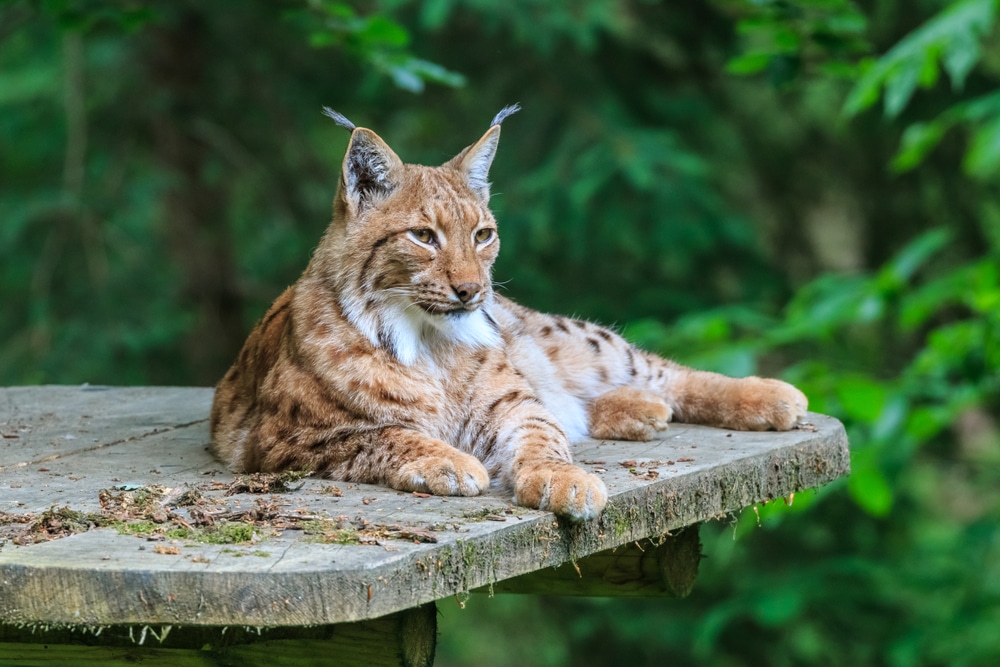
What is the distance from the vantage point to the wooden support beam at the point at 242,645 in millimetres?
2641

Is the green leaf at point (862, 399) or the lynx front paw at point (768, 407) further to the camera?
the green leaf at point (862, 399)

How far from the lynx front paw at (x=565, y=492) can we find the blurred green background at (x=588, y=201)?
3.78m

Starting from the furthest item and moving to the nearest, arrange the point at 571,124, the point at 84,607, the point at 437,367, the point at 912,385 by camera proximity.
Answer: the point at 571,124 → the point at 912,385 → the point at 437,367 → the point at 84,607

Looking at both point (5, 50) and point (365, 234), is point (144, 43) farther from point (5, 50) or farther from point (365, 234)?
point (365, 234)

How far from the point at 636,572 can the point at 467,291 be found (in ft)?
3.77

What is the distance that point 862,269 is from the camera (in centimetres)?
855

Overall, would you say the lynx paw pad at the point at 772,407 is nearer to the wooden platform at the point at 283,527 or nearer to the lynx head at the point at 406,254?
the wooden platform at the point at 283,527

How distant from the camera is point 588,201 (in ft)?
25.4

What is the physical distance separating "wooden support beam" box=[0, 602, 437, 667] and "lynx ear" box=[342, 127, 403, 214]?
136 centimetres

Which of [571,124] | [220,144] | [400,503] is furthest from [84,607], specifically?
[220,144]

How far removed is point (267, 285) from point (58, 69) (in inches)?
80.8

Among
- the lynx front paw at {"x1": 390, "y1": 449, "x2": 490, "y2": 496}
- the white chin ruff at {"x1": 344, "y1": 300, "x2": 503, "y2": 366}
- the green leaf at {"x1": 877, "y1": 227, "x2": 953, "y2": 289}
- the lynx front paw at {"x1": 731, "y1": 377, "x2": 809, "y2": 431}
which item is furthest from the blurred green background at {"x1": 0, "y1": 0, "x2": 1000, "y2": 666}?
the lynx front paw at {"x1": 390, "y1": 449, "x2": 490, "y2": 496}

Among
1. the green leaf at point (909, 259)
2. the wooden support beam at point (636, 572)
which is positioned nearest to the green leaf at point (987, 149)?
the green leaf at point (909, 259)

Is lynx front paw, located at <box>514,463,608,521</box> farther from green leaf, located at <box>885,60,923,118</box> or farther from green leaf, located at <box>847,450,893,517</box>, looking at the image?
green leaf, located at <box>847,450,893,517</box>
